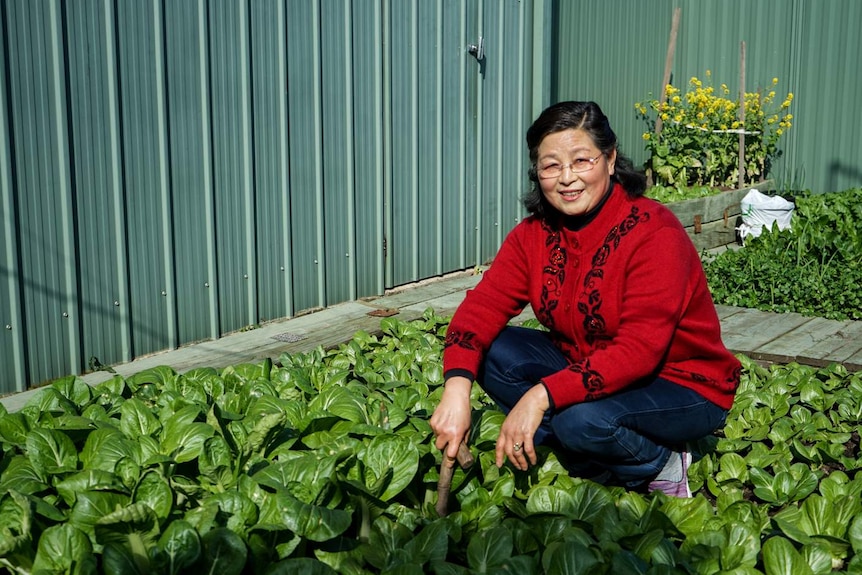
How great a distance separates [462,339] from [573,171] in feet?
1.95

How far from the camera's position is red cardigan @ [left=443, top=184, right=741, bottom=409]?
9.00 ft

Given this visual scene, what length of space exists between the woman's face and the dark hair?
2 cm

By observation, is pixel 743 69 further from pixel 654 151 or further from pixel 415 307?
pixel 415 307

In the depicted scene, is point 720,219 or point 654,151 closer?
point 720,219

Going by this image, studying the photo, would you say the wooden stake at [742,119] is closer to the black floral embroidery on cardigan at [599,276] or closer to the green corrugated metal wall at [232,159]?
the green corrugated metal wall at [232,159]

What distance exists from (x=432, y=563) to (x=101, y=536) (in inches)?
27.3

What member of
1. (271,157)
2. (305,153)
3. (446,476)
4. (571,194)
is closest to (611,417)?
(446,476)

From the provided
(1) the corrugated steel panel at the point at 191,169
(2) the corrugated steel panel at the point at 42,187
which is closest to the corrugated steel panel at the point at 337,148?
(1) the corrugated steel panel at the point at 191,169

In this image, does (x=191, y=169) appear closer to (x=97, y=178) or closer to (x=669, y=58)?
(x=97, y=178)

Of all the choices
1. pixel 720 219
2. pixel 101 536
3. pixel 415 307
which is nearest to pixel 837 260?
pixel 720 219

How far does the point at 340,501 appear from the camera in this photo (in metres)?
2.48

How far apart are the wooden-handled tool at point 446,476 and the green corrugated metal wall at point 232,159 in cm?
Answer: 232

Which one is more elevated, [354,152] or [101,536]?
[354,152]

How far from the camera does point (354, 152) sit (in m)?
5.93
